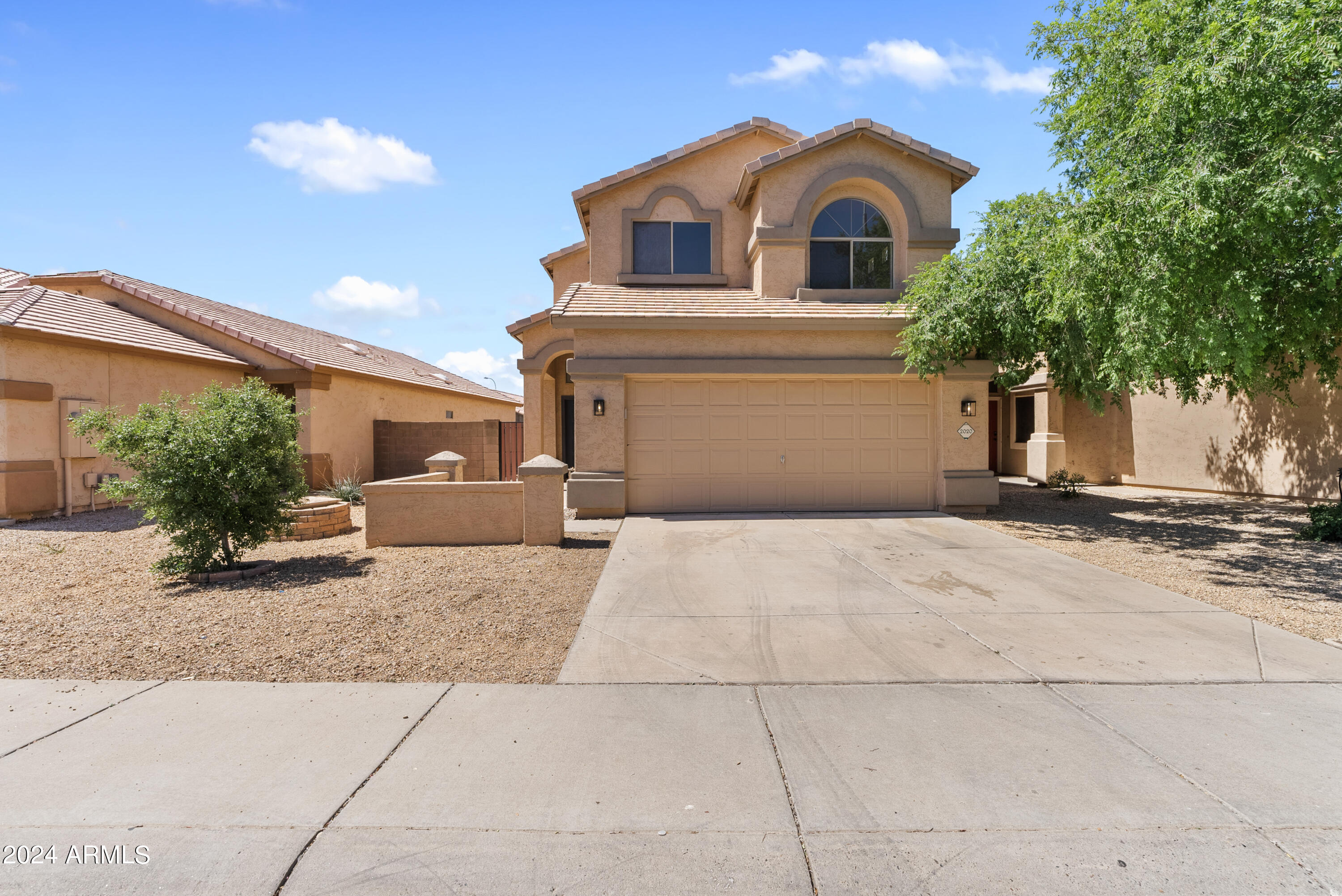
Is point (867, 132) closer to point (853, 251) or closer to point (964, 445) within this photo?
point (853, 251)

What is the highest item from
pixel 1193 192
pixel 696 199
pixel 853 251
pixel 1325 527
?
pixel 696 199

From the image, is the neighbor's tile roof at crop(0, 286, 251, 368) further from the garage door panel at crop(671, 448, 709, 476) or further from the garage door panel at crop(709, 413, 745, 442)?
the garage door panel at crop(709, 413, 745, 442)

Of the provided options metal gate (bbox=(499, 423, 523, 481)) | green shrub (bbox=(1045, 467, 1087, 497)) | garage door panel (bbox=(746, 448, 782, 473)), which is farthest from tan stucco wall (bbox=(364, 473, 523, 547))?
green shrub (bbox=(1045, 467, 1087, 497))

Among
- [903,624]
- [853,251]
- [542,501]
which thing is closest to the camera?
[903,624]

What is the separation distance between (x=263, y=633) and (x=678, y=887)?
472 centimetres

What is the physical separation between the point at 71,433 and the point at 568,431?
1057 cm

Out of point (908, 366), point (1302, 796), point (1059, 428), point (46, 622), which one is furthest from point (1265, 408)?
point (46, 622)

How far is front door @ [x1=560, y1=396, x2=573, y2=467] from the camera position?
18531 millimetres

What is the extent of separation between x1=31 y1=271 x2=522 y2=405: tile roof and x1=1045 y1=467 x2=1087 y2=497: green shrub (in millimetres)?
18079

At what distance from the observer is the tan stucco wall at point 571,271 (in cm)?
1745

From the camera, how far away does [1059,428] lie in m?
18.5

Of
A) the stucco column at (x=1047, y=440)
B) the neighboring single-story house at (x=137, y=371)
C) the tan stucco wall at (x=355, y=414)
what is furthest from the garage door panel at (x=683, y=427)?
the stucco column at (x=1047, y=440)

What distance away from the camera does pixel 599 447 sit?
39.8ft

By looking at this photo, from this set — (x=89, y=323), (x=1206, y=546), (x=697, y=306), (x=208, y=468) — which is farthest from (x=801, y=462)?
(x=89, y=323)
